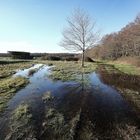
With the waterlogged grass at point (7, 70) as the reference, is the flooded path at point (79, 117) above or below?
above

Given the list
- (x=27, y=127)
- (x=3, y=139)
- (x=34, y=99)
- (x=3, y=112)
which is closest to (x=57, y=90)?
(x=34, y=99)

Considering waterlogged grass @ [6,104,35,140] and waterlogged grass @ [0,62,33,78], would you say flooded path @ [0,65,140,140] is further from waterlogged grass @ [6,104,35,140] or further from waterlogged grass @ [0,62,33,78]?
waterlogged grass @ [0,62,33,78]

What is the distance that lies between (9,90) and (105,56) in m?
58.2

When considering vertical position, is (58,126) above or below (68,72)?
above

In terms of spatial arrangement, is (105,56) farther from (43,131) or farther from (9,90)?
(43,131)

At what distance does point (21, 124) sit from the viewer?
21.8ft

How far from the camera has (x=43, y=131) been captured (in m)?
6.14

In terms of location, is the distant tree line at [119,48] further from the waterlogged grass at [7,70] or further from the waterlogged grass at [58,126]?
the waterlogged grass at [58,126]

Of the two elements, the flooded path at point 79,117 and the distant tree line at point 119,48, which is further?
the distant tree line at point 119,48

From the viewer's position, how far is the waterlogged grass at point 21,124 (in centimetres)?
587

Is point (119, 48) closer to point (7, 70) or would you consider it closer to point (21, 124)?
point (7, 70)

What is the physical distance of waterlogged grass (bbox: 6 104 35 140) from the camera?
587 centimetres

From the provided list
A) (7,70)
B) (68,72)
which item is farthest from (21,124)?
(7,70)

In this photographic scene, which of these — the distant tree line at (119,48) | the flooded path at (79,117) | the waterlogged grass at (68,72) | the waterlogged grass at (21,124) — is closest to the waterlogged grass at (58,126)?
the flooded path at (79,117)
